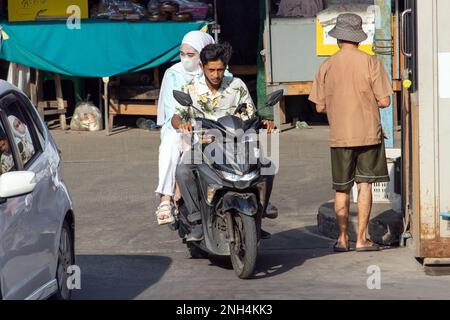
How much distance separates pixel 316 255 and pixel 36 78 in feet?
28.1

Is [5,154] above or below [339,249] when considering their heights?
above

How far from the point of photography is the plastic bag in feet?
54.4

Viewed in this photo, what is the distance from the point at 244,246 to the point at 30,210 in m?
2.09

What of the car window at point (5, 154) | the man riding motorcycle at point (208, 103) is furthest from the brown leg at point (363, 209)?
the car window at point (5, 154)

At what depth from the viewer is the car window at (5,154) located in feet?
20.1

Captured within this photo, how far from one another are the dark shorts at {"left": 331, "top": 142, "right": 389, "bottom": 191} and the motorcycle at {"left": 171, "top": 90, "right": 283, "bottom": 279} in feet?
3.34

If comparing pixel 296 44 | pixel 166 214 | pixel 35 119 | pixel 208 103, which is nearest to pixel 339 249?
pixel 166 214

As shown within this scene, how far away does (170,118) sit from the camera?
29.6 feet

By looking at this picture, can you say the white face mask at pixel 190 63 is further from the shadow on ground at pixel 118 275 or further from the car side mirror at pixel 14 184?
the car side mirror at pixel 14 184

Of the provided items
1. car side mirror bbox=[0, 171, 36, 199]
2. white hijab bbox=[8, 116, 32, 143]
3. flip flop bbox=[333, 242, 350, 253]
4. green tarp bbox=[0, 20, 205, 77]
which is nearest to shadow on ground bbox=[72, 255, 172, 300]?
white hijab bbox=[8, 116, 32, 143]

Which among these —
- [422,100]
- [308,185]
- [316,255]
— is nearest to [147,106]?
[308,185]

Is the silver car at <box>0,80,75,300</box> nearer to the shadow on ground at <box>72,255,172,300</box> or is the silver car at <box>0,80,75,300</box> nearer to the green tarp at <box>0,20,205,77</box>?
the shadow on ground at <box>72,255,172,300</box>

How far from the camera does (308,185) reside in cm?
1226

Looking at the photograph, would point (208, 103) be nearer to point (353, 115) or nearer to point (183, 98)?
point (183, 98)
